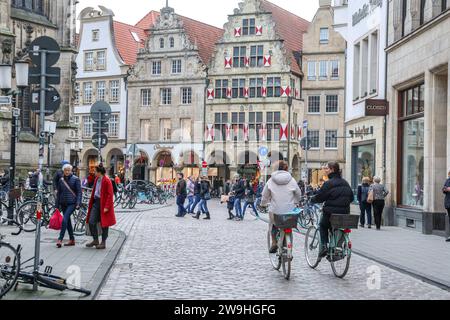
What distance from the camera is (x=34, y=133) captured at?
3716cm

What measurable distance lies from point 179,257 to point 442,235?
8844mm

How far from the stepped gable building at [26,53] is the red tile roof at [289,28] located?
80.1 ft

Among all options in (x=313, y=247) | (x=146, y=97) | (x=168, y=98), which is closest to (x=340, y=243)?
(x=313, y=247)

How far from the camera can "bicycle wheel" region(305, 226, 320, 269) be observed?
12359 millimetres

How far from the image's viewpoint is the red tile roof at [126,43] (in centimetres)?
6794

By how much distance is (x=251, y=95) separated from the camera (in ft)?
198

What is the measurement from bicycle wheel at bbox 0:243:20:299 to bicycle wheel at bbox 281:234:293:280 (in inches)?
154

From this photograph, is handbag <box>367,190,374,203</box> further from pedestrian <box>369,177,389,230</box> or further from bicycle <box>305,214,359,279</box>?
bicycle <box>305,214,359,279</box>

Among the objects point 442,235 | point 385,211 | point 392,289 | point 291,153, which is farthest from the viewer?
point 291,153

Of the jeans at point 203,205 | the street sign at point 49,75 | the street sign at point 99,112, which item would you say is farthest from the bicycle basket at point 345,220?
the jeans at point 203,205

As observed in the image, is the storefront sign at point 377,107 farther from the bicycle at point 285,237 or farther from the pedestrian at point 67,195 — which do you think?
the bicycle at point 285,237

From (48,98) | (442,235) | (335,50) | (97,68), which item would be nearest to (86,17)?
(97,68)

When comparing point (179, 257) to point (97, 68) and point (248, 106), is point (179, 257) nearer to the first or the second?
point (248, 106)

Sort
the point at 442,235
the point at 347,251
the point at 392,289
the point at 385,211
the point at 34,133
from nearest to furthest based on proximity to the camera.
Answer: the point at 392,289, the point at 347,251, the point at 442,235, the point at 385,211, the point at 34,133
